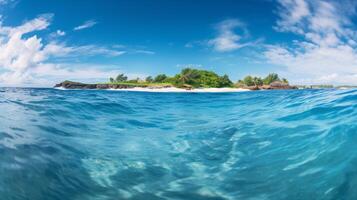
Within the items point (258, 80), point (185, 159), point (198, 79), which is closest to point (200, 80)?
point (198, 79)

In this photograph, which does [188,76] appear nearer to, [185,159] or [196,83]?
[196,83]

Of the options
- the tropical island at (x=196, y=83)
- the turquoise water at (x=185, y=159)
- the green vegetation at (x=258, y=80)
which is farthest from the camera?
the green vegetation at (x=258, y=80)

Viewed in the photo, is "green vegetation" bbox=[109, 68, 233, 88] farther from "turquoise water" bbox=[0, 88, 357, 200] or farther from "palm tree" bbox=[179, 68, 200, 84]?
"turquoise water" bbox=[0, 88, 357, 200]

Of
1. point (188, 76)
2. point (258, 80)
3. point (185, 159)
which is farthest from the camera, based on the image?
point (258, 80)

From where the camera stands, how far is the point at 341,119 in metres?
7.73

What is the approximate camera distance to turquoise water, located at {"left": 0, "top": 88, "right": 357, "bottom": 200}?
4.89 meters

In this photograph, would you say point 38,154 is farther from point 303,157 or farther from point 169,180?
point 303,157

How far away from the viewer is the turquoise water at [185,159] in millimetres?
4895

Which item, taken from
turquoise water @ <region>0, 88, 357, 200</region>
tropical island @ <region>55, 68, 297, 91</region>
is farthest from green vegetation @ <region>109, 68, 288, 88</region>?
turquoise water @ <region>0, 88, 357, 200</region>

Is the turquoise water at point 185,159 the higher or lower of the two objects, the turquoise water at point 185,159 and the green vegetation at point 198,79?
the lower

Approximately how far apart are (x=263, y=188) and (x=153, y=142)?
427 cm

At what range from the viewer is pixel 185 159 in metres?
7.09

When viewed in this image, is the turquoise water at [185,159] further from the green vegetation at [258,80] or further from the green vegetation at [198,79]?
the green vegetation at [258,80]

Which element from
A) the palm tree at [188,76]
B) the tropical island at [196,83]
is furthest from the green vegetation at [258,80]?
the palm tree at [188,76]
